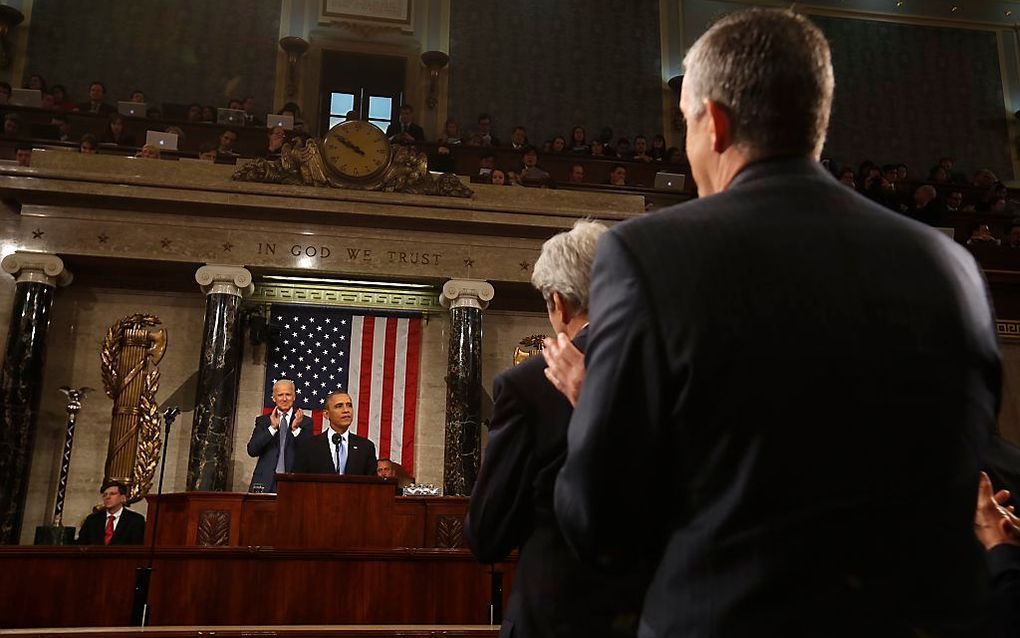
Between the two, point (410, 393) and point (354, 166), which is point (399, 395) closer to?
point (410, 393)

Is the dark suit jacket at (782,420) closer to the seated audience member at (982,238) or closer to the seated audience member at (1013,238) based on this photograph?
the seated audience member at (982,238)

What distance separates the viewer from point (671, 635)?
107cm

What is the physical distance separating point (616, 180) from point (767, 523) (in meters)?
11.4

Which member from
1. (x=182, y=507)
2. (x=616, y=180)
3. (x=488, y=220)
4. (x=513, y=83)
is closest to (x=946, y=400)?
(x=182, y=507)

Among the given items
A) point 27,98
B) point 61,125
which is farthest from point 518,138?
point 27,98

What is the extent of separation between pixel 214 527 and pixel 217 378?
2.82 metres

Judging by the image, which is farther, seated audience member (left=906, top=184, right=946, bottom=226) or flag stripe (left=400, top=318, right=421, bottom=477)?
seated audience member (left=906, top=184, right=946, bottom=226)

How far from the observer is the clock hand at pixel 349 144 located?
10906mm

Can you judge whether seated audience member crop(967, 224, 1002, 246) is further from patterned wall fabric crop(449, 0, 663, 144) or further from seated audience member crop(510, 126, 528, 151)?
seated audience member crop(510, 126, 528, 151)

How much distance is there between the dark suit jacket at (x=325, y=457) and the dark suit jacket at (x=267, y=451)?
24cm

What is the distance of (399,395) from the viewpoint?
10.9 metres

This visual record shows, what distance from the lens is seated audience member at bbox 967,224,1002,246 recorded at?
1191 cm

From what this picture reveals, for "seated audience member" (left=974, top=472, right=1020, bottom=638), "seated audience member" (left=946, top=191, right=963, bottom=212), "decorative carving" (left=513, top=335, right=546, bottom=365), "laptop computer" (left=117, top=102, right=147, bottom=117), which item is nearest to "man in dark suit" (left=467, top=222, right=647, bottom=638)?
"seated audience member" (left=974, top=472, right=1020, bottom=638)

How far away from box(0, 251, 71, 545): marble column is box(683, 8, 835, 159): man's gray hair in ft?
32.3
